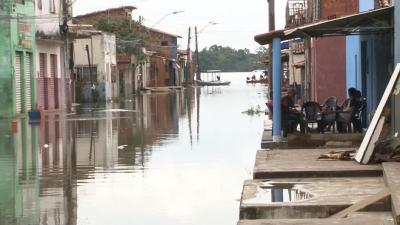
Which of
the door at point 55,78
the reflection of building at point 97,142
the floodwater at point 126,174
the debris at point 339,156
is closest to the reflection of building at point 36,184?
the floodwater at point 126,174

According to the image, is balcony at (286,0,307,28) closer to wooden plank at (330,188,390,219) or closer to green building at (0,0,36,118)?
green building at (0,0,36,118)

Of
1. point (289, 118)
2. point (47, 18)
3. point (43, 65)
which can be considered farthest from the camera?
point (43, 65)

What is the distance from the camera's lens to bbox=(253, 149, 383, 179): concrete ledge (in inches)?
438

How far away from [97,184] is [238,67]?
551 ft

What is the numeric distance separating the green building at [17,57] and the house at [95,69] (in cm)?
1787

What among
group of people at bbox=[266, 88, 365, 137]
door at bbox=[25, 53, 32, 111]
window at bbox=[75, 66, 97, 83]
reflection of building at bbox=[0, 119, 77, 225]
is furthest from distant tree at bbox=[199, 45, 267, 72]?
group of people at bbox=[266, 88, 365, 137]

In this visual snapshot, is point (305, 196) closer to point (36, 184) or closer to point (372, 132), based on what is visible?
point (372, 132)

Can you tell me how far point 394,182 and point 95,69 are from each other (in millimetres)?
52446

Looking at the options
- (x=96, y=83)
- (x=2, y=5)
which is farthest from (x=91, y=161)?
(x=96, y=83)

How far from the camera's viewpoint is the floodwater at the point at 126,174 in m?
10.5

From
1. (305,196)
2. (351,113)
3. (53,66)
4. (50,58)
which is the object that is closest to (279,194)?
(305,196)

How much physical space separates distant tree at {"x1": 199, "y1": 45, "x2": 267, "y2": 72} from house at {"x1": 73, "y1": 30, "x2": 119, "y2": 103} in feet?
324

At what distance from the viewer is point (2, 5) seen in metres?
35.2

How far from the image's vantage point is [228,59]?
17575cm
